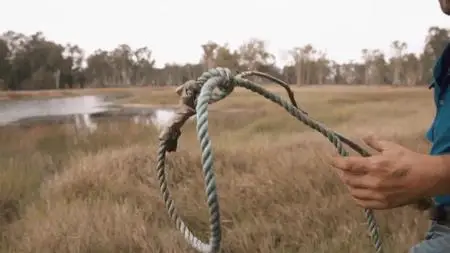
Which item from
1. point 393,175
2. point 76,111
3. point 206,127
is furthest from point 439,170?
point 76,111

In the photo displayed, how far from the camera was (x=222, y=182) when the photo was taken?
1648 millimetres

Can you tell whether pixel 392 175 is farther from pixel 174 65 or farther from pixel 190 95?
pixel 174 65

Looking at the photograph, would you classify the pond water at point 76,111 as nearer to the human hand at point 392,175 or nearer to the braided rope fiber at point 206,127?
the braided rope fiber at point 206,127

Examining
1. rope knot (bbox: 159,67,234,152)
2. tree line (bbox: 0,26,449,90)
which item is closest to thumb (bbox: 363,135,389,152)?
rope knot (bbox: 159,67,234,152)

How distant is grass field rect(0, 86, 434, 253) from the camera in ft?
4.42

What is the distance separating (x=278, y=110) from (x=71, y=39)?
0.87 meters

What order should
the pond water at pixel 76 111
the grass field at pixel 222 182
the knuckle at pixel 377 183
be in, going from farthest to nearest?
the pond water at pixel 76 111
the grass field at pixel 222 182
the knuckle at pixel 377 183

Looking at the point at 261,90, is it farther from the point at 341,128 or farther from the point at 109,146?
the point at 341,128

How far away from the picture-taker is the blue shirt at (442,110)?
48 centimetres

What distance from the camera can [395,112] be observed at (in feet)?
7.74

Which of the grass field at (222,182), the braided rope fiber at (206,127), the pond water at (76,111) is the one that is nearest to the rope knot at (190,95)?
the braided rope fiber at (206,127)

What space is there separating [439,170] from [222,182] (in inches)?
50.1

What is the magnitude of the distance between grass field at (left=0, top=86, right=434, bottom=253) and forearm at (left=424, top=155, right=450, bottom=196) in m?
0.89

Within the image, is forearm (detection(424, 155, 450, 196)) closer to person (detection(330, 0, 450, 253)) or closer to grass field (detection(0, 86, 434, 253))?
person (detection(330, 0, 450, 253))
